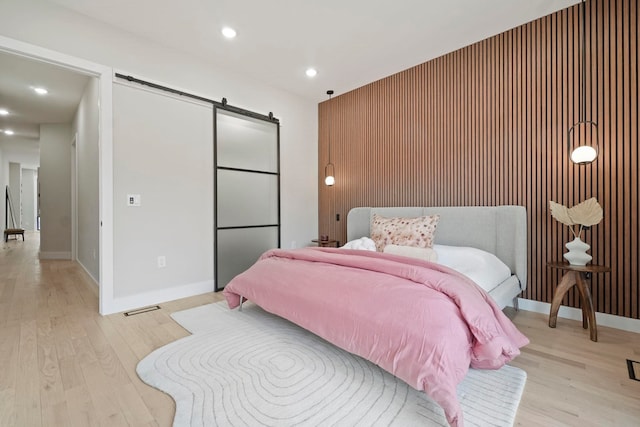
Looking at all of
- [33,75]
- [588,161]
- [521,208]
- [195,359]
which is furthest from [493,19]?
[33,75]

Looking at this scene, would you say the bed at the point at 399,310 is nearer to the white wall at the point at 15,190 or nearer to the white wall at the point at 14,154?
the white wall at the point at 14,154

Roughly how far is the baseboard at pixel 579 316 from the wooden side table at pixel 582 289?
0.19 metres

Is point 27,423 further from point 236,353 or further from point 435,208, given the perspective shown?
point 435,208

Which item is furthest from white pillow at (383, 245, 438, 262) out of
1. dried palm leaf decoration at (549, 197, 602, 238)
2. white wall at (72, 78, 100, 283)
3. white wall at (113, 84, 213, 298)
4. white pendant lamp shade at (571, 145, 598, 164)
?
white wall at (72, 78, 100, 283)

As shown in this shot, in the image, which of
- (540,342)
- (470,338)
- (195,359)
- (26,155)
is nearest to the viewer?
(470,338)

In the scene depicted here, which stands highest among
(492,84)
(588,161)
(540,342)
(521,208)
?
(492,84)

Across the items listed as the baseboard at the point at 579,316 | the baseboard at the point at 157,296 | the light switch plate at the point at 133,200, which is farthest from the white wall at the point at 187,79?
the baseboard at the point at 579,316

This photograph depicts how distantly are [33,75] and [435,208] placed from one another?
5.20 metres

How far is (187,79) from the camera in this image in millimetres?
3330

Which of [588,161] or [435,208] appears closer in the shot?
[588,161]

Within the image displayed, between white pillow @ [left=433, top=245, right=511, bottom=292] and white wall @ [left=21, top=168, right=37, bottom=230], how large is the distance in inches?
557

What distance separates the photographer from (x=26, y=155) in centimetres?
857

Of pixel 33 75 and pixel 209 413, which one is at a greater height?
pixel 33 75

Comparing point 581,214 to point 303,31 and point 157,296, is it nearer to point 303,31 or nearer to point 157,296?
point 303,31
